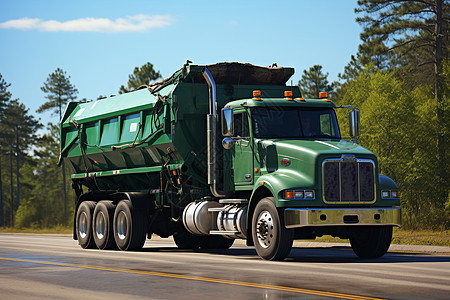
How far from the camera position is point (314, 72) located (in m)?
73.8

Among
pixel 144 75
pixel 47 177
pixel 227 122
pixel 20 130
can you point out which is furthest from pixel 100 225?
pixel 47 177

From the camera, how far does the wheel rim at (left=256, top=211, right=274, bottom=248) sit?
16375 mm

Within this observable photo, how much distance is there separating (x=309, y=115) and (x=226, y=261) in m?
3.88

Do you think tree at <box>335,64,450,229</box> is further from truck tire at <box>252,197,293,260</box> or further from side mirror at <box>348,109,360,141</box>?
truck tire at <box>252,197,293,260</box>

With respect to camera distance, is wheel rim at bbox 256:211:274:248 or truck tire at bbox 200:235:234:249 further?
truck tire at bbox 200:235:234:249

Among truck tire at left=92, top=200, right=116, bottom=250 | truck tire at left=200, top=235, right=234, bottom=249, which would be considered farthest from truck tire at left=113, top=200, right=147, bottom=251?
truck tire at left=200, top=235, right=234, bottom=249

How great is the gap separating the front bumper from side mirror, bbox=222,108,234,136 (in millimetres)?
2494

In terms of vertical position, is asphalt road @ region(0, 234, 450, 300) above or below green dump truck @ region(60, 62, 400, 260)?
below

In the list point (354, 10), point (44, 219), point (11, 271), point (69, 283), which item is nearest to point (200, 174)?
point (11, 271)

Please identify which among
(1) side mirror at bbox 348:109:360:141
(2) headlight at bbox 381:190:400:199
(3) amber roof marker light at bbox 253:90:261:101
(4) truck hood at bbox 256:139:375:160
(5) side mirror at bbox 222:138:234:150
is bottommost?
(2) headlight at bbox 381:190:400:199

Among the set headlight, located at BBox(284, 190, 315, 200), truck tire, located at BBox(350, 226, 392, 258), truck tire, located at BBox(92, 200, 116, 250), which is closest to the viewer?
headlight, located at BBox(284, 190, 315, 200)

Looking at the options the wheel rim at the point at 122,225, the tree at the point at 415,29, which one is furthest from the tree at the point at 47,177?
the wheel rim at the point at 122,225

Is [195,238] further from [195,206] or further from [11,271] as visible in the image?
[11,271]

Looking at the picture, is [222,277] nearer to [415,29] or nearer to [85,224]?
[85,224]
